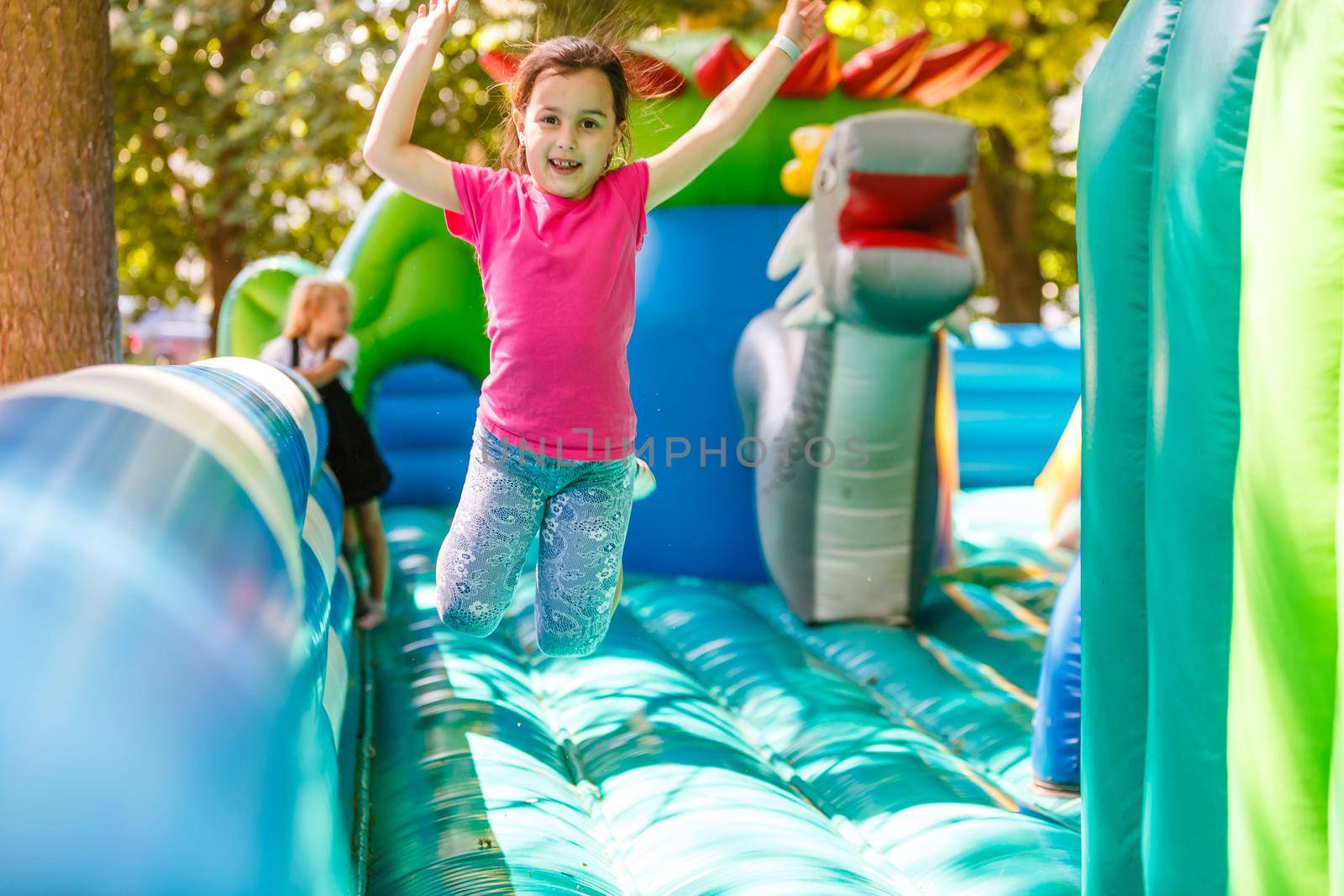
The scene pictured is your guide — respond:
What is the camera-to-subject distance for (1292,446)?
1.36m

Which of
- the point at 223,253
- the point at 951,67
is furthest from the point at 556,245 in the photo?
the point at 223,253

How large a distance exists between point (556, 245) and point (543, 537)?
0.48m

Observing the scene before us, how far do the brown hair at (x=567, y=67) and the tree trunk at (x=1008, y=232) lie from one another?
777 centimetres

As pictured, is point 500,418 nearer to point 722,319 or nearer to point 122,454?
point 122,454

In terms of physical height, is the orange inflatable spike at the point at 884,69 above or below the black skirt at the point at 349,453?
above

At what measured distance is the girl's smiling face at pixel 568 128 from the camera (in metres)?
1.86

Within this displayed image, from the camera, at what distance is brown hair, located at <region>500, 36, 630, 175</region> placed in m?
1.86

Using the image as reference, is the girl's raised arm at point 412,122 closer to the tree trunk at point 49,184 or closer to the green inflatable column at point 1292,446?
the green inflatable column at point 1292,446

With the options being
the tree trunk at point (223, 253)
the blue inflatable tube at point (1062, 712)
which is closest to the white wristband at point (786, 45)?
the blue inflatable tube at point (1062, 712)

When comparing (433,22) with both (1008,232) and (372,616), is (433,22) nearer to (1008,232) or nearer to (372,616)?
(372,616)

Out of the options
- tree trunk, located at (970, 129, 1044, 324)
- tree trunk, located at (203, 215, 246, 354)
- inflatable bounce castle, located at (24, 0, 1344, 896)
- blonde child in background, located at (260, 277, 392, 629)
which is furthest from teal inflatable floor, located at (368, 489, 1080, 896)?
tree trunk, located at (970, 129, 1044, 324)

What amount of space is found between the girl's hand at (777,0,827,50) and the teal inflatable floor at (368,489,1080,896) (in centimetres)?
128

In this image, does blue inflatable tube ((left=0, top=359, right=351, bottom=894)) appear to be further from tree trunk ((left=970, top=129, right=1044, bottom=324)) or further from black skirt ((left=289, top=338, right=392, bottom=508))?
tree trunk ((left=970, top=129, right=1044, bottom=324))

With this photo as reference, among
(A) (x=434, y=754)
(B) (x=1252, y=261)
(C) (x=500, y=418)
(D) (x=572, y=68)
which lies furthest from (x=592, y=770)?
(B) (x=1252, y=261)
